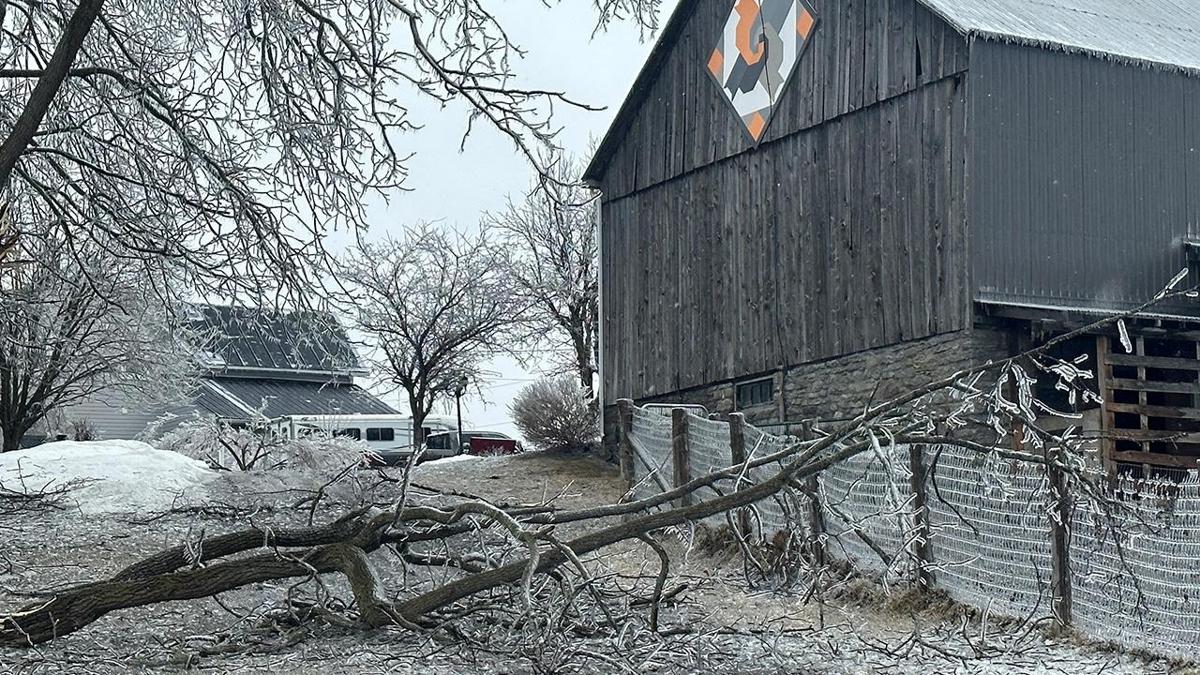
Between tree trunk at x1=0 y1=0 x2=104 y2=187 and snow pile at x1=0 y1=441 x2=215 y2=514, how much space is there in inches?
200

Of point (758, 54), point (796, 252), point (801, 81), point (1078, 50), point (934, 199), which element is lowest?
point (796, 252)

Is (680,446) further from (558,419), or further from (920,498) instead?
(558,419)


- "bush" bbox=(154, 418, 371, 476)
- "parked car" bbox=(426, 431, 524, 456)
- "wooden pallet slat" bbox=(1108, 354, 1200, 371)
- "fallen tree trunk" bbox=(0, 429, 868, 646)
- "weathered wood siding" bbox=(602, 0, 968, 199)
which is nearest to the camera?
"fallen tree trunk" bbox=(0, 429, 868, 646)

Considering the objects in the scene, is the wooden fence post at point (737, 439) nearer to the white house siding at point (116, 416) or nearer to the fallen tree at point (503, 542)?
the fallen tree at point (503, 542)

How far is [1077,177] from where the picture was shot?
59.7 ft

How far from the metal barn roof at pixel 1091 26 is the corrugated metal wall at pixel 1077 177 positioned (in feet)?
0.61

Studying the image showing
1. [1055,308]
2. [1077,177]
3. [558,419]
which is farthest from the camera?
[558,419]

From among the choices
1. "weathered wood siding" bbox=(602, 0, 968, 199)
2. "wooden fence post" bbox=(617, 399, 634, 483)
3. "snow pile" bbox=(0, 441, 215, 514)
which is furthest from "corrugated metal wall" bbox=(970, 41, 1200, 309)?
"snow pile" bbox=(0, 441, 215, 514)

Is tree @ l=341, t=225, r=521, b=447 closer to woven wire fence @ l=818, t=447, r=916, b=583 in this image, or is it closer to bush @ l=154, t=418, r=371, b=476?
bush @ l=154, t=418, r=371, b=476

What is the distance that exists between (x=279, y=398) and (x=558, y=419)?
19.1 metres

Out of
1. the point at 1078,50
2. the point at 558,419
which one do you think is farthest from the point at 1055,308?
the point at 558,419

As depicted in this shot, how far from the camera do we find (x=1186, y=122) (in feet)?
62.1

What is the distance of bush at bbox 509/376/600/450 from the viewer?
28062 mm

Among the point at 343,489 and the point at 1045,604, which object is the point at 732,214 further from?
the point at 1045,604
